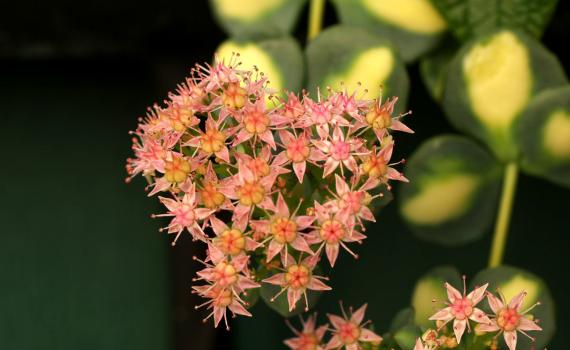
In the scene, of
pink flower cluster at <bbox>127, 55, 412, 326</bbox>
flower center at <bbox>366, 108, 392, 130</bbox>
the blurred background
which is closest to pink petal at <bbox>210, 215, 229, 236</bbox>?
pink flower cluster at <bbox>127, 55, 412, 326</bbox>

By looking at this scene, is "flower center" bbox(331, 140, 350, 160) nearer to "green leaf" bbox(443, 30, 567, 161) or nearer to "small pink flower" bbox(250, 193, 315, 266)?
"small pink flower" bbox(250, 193, 315, 266)

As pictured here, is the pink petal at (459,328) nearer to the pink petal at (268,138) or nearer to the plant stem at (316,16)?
the pink petal at (268,138)

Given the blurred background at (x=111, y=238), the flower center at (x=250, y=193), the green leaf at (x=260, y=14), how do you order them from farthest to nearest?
1. the blurred background at (x=111, y=238)
2. the green leaf at (x=260, y=14)
3. the flower center at (x=250, y=193)

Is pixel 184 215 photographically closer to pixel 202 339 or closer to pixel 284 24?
pixel 284 24

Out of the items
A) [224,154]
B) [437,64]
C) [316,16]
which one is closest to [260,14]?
[316,16]

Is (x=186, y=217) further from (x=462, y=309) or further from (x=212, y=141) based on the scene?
(x=462, y=309)

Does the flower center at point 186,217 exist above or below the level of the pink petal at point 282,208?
above

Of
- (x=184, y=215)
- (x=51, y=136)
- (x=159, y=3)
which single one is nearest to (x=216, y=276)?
(x=184, y=215)

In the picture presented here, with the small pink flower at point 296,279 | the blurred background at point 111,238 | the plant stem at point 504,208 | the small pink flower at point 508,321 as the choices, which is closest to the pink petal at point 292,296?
the small pink flower at point 296,279
